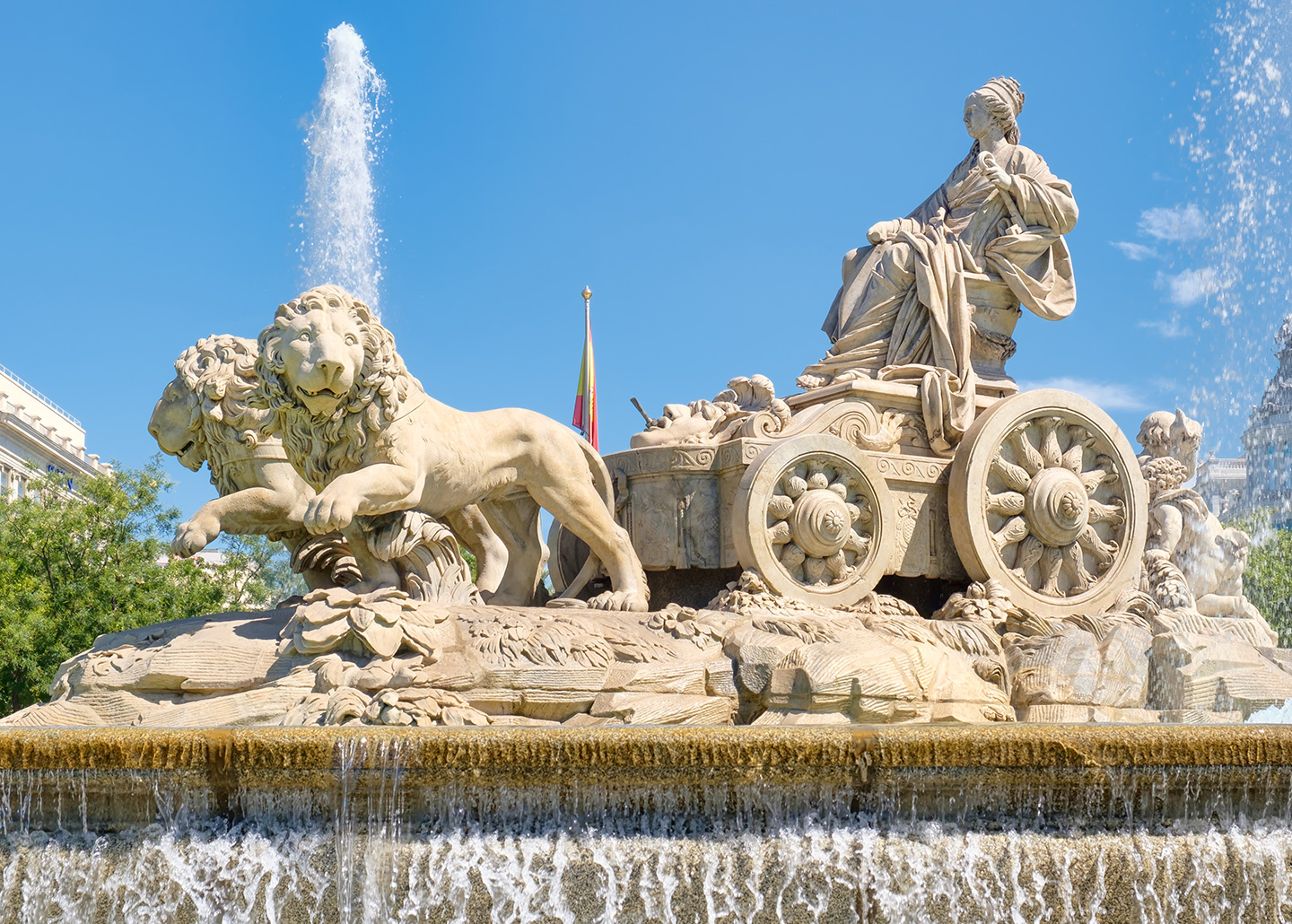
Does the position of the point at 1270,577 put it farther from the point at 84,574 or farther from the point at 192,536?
the point at 192,536

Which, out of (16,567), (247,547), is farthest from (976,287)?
(247,547)

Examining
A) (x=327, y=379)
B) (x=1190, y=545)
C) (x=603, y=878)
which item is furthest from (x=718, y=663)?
(x=1190, y=545)

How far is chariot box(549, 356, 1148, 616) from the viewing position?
862cm

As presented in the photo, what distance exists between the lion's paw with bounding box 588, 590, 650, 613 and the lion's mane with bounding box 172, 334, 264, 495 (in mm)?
2355

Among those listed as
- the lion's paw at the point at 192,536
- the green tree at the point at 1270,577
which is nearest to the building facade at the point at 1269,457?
the green tree at the point at 1270,577

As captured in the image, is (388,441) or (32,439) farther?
(32,439)

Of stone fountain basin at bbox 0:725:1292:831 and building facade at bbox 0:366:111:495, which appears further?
building facade at bbox 0:366:111:495

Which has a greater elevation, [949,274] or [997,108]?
[997,108]

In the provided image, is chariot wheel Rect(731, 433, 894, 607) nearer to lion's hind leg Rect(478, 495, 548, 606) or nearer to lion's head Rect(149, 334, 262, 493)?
lion's hind leg Rect(478, 495, 548, 606)

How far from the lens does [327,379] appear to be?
7.35 m

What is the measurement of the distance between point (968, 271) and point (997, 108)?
139cm

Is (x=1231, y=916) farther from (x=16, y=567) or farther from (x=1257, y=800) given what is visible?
(x=16, y=567)

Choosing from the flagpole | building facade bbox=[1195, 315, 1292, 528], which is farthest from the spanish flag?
building facade bbox=[1195, 315, 1292, 528]

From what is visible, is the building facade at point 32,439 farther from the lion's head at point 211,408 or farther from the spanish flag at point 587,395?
the lion's head at point 211,408
